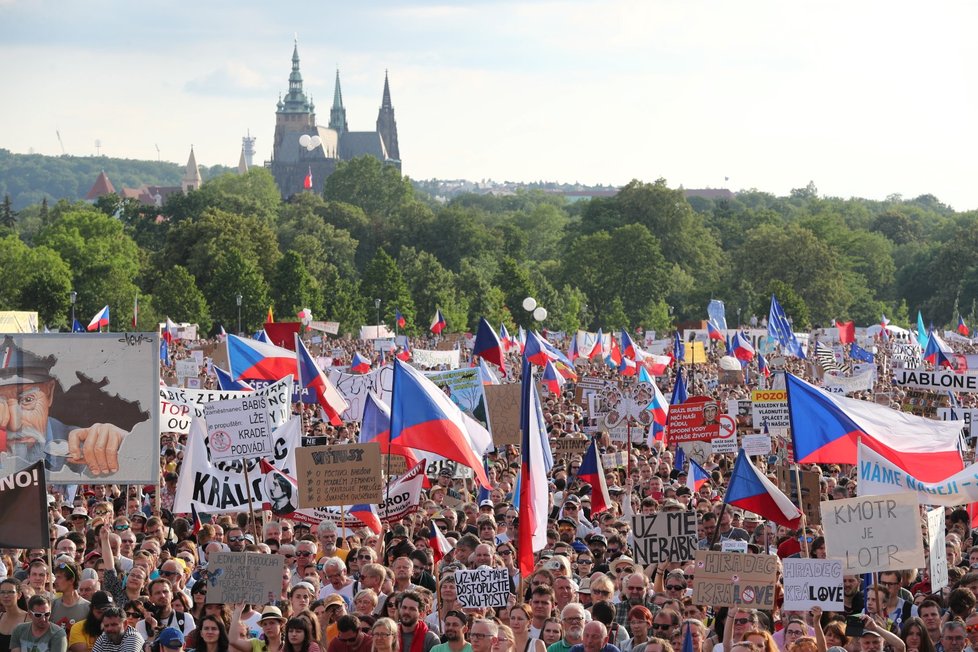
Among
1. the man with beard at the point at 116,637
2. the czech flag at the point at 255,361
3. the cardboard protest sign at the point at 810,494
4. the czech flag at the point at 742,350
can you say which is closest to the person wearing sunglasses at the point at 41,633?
the man with beard at the point at 116,637

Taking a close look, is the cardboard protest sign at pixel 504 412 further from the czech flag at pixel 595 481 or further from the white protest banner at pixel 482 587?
the white protest banner at pixel 482 587

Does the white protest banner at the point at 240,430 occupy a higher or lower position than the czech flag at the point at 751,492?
higher

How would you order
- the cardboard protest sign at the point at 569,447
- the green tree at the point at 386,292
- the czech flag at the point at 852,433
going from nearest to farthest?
1. the czech flag at the point at 852,433
2. the cardboard protest sign at the point at 569,447
3. the green tree at the point at 386,292

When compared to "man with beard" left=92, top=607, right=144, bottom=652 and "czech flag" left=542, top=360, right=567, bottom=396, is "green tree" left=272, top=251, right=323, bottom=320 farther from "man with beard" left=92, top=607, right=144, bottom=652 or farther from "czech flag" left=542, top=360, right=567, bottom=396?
"man with beard" left=92, top=607, right=144, bottom=652

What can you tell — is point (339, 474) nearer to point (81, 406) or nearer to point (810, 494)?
point (81, 406)

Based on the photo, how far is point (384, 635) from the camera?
942 centimetres

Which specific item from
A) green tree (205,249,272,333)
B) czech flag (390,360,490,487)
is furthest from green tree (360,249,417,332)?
czech flag (390,360,490,487)

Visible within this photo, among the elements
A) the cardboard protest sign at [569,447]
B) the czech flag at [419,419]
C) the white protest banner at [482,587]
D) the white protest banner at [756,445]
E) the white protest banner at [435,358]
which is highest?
the white protest banner at [435,358]

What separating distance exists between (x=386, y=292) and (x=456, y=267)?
33.8 metres

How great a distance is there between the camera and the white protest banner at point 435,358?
37.1 m

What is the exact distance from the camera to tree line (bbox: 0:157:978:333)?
8075cm

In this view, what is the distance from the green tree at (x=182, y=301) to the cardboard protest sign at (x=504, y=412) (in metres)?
57.3

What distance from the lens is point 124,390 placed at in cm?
1448

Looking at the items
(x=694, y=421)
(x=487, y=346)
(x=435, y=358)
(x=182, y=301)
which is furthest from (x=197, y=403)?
(x=182, y=301)
